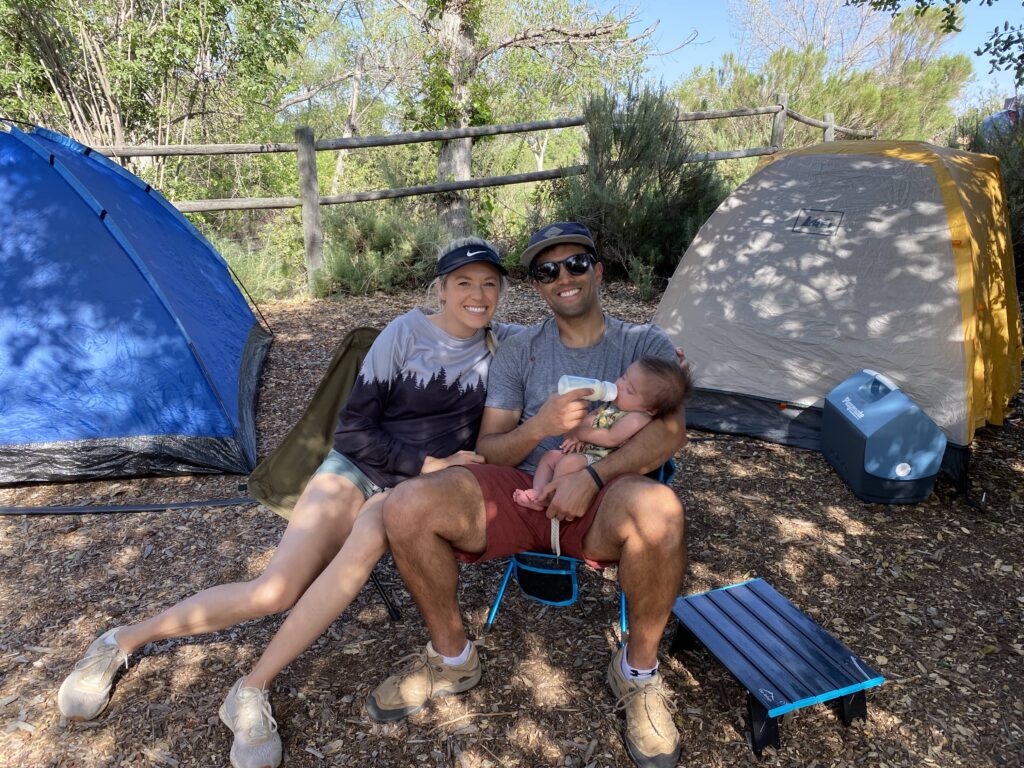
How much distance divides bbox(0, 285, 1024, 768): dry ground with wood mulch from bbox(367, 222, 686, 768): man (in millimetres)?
138

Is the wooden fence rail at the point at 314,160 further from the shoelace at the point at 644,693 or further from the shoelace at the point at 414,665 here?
the shoelace at the point at 644,693

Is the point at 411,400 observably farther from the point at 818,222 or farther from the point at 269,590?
the point at 818,222

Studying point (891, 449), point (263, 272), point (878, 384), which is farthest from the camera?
point (263, 272)

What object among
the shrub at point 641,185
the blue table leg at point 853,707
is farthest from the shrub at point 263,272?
the blue table leg at point 853,707

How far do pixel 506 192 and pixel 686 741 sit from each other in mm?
9299

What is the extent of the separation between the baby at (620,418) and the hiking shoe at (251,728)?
0.94 m

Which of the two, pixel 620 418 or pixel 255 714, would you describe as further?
pixel 620 418

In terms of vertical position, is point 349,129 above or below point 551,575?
above

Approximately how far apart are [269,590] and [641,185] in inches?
251

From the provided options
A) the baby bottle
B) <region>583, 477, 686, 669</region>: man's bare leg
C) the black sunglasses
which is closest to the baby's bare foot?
<region>583, 477, 686, 669</region>: man's bare leg

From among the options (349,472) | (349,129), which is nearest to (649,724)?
(349,472)

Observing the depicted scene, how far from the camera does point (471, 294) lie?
2387 millimetres

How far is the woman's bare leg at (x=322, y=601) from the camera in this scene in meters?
2.03

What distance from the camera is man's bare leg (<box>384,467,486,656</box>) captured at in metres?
2.02
